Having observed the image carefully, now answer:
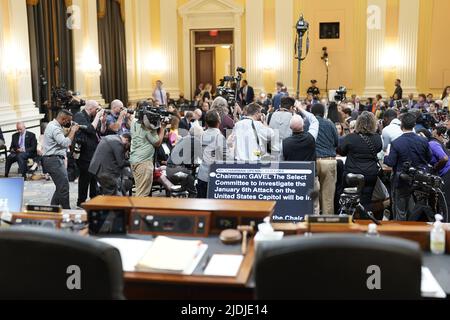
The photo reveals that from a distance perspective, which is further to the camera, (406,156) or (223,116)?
(223,116)

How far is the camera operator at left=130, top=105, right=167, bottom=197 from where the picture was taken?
20.7 feet

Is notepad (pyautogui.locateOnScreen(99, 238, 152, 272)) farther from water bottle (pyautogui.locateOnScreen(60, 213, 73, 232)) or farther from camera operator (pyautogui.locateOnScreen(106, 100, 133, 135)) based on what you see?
camera operator (pyautogui.locateOnScreen(106, 100, 133, 135))

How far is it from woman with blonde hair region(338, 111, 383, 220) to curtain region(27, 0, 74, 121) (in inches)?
319

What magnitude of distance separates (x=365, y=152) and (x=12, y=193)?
339 centimetres

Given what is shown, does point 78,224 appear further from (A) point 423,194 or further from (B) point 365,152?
(A) point 423,194

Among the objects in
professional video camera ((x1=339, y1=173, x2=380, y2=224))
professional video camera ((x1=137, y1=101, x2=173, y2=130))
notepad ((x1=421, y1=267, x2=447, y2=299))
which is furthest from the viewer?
professional video camera ((x1=137, y1=101, x2=173, y2=130))

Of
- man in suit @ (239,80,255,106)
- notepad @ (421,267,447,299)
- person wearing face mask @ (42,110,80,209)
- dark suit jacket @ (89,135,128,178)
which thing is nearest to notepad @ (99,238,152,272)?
notepad @ (421,267,447,299)

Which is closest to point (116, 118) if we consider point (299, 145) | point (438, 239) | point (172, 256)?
point (299, 145)

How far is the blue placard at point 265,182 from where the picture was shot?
4.46 metres

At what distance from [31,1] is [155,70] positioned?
6925mm

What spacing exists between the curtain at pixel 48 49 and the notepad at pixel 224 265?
10.2m

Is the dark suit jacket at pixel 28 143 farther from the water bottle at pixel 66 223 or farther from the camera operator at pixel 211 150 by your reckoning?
the water bottle at pixel 66 223

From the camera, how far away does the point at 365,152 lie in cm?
553
